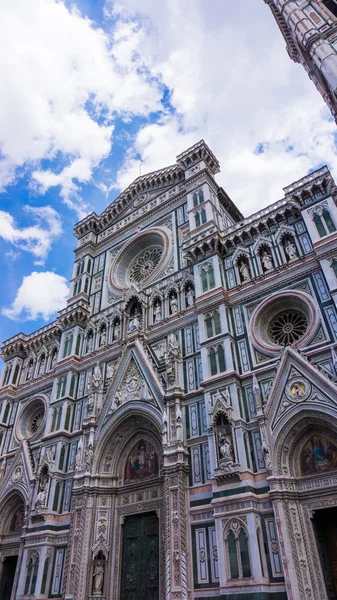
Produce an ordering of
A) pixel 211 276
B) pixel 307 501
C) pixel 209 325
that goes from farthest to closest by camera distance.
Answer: pixel 211 276 < pixel 209 325 < pixel 307 501

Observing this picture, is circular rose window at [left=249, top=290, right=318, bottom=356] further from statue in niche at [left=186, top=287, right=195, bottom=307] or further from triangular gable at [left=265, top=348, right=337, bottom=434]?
statue in niche at [left=186, top=287, right=195, bottom=307]

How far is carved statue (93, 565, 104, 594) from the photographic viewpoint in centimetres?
1591

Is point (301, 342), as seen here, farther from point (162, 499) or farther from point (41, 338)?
point (41, 338)

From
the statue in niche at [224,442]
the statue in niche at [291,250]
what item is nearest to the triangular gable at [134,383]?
the statue in niche at [224,442]

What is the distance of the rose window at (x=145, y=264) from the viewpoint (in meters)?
24.9

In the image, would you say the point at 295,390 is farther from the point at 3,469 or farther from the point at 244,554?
the point at 3,469

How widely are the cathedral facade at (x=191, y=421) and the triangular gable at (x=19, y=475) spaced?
0.08 meters

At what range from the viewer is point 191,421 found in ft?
54.7

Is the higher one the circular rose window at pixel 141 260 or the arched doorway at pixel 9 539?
the circular rose window at pixel 141 260

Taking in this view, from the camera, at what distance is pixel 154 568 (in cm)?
Result: 1553

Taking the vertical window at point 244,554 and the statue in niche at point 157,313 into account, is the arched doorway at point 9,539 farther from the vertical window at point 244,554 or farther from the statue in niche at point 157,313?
the vertical window at point 244,554

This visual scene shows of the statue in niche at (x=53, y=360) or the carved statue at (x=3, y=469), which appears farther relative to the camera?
the statue in niche at (x=53, y=360)

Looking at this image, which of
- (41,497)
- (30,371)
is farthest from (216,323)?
(30,371)

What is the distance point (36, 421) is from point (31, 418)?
434 mm
